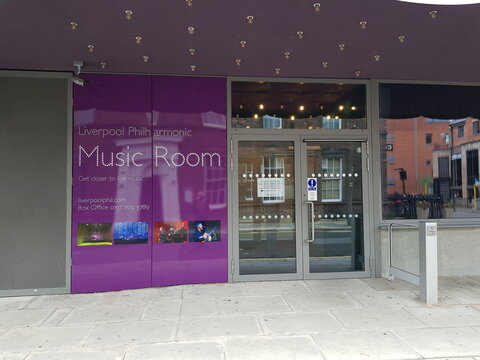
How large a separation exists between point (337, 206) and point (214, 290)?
8.17 feet

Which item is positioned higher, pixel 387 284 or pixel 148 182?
pixel 148 182

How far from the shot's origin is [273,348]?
12.2 ft

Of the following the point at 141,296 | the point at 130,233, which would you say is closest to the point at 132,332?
the point at 141,296

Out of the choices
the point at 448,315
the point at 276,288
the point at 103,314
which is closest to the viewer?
the point at 448,315

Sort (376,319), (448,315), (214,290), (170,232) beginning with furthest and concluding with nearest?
1. (170,232)
2. (214,290)
3. (448,315)
4. (376,319)

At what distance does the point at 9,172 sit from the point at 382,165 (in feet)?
19.4

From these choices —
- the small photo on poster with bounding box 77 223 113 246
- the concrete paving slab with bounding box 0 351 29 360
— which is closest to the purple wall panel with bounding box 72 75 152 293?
the small photo on poster with bounding box 77 223 113 246

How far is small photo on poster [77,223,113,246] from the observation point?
5.63m

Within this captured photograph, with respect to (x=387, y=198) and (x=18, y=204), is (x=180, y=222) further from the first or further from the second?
(x=387, y=198)

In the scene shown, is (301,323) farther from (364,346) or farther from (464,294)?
(464,294)

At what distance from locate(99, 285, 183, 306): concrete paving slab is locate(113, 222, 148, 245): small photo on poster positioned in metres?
0.74

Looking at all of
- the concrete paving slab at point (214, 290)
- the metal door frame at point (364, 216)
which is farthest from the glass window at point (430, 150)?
the concrete paving slab at point (214, 290)

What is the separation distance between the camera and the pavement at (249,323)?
12.1ft

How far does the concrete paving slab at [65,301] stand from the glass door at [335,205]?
340cm
